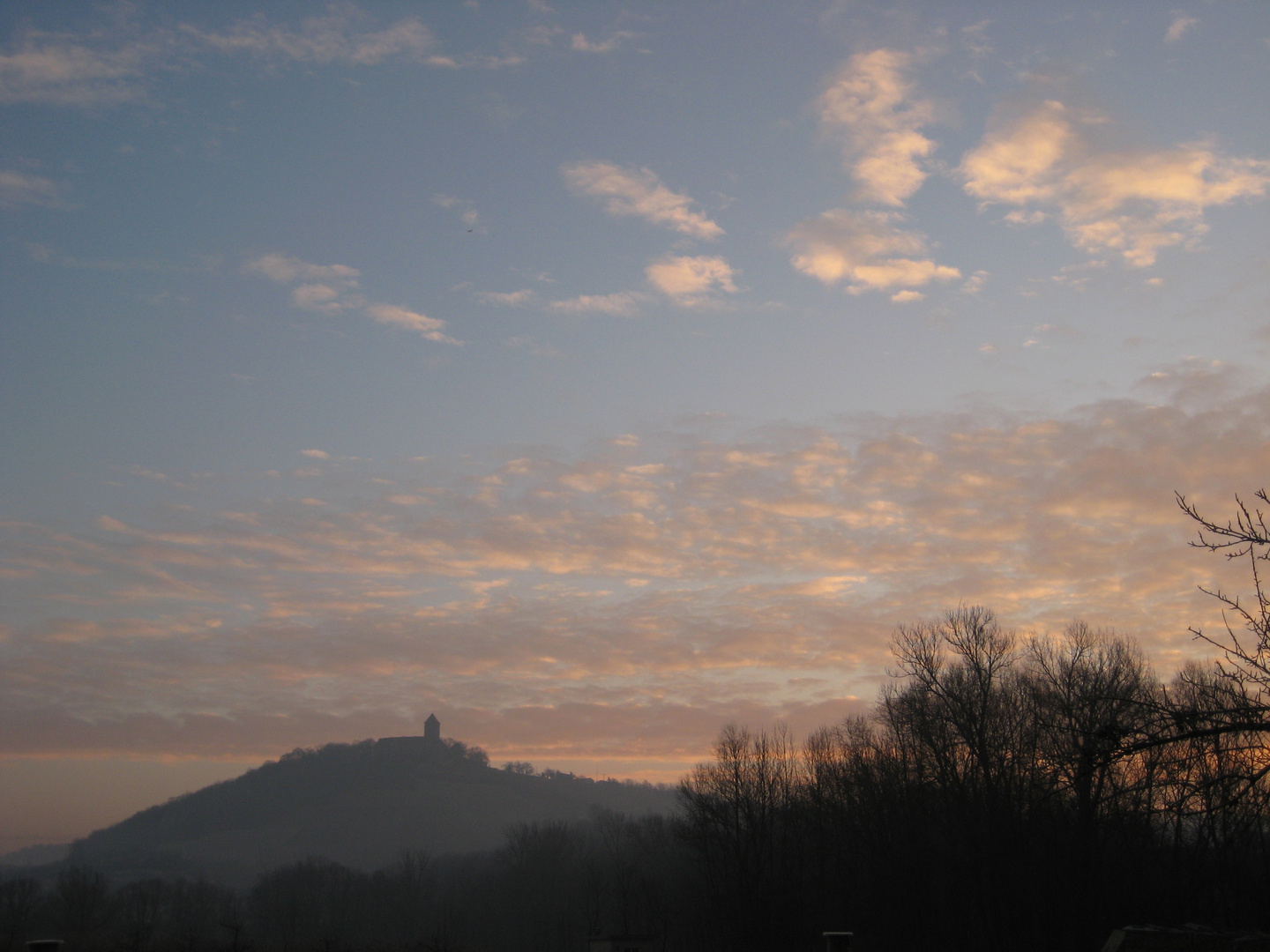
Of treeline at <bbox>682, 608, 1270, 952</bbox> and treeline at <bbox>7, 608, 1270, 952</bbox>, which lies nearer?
treeline at <bbox>7, 608, 1270, 952</bbox>

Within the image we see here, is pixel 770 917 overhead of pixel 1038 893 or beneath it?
beneath

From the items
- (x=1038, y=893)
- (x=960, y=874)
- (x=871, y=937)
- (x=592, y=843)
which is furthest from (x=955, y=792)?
(x=592, y=843)

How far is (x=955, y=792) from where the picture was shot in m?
45.4

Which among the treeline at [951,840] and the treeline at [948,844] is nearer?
the treeline at [948,844]

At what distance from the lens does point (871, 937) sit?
48125 millimetres

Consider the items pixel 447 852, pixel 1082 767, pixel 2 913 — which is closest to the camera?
pixel 1082 767

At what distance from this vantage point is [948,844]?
4481 cm

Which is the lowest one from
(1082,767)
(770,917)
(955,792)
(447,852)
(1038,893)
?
(447,852)

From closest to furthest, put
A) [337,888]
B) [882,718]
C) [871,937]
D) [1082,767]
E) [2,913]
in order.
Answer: [1082,767]
[871,937]
[882,718]
[2,913]
[337,888]

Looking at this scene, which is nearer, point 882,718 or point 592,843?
point 882,718

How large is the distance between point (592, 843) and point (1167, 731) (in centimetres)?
12580

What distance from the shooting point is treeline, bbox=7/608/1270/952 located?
904 cm

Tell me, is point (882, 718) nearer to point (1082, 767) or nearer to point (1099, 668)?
point (1099, 668)

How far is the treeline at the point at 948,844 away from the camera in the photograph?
9039 mm
